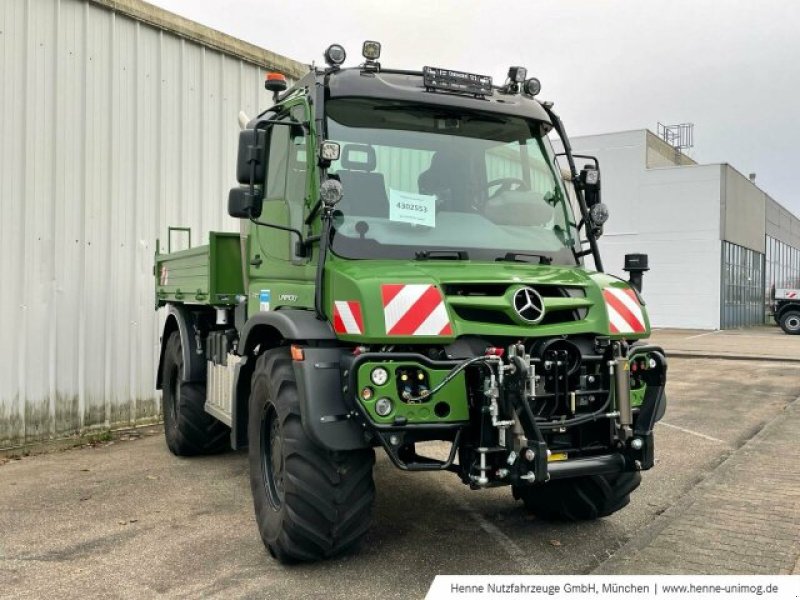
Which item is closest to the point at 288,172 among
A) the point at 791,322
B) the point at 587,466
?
the point at 587,466

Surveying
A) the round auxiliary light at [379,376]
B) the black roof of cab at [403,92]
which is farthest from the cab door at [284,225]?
the round auxiliary light at [379,376]

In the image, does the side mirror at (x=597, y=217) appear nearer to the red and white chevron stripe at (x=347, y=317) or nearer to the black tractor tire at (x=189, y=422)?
the red and white chevron stripe at (x=347, y=317)

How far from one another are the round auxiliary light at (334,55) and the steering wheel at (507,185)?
117 cm

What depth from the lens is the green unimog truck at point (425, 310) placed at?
139 inches

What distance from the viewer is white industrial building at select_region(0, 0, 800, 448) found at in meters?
7.26

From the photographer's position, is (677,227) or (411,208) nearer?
(411,208)

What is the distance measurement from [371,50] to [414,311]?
1876mm

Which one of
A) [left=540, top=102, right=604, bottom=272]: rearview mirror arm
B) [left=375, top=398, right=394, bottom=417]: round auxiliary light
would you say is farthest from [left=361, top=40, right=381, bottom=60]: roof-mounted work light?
[left=375, top=398, right=394, bottom=417]: round auxiliary light

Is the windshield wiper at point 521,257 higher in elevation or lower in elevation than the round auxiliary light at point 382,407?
higher

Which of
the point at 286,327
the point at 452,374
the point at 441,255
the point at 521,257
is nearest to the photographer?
the point at 452,374

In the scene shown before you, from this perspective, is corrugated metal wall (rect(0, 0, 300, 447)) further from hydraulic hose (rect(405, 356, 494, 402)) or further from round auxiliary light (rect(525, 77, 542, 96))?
hydraulic hose (rect(405, 356, 494, 402))

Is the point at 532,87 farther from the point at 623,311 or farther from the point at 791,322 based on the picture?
the point at 791,322

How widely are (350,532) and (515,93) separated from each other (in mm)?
3021

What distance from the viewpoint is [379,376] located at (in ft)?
11.4
